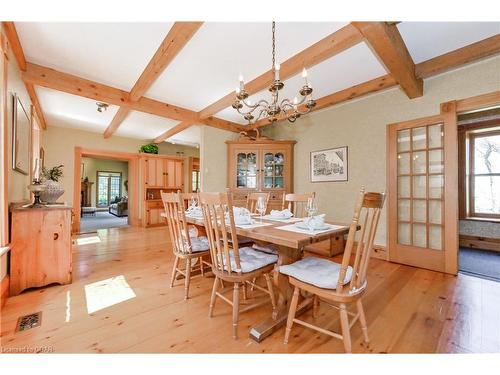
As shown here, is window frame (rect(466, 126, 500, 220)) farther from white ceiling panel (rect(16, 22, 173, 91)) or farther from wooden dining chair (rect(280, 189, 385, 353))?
white ceiling panel (rect(16, 22, 173, 91))

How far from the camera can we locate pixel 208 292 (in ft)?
6.79

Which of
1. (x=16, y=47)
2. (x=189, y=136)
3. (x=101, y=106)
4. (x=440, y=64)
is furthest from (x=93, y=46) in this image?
(x=440, y=64)

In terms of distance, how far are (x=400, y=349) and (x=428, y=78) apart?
3010mm

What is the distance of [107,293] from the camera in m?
2.02

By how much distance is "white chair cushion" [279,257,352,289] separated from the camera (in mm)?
1262

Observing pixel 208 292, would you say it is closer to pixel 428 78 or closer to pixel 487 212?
pixel 428 78

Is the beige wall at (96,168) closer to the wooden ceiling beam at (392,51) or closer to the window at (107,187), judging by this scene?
the window at (107,187)

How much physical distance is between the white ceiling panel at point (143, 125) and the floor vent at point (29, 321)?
3283 millimetres

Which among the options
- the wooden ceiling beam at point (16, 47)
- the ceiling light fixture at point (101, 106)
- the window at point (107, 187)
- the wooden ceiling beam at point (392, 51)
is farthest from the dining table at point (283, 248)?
Answer: the window at point (107, 187)

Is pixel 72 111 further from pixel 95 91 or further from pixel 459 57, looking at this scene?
pixel 459 57

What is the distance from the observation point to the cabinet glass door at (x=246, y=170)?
14.1 ft

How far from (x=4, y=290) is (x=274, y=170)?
3.73 m

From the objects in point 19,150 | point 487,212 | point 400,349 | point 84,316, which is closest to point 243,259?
point 400,349

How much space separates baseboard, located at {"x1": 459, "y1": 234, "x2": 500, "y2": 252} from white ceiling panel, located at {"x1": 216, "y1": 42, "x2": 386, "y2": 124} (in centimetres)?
339
